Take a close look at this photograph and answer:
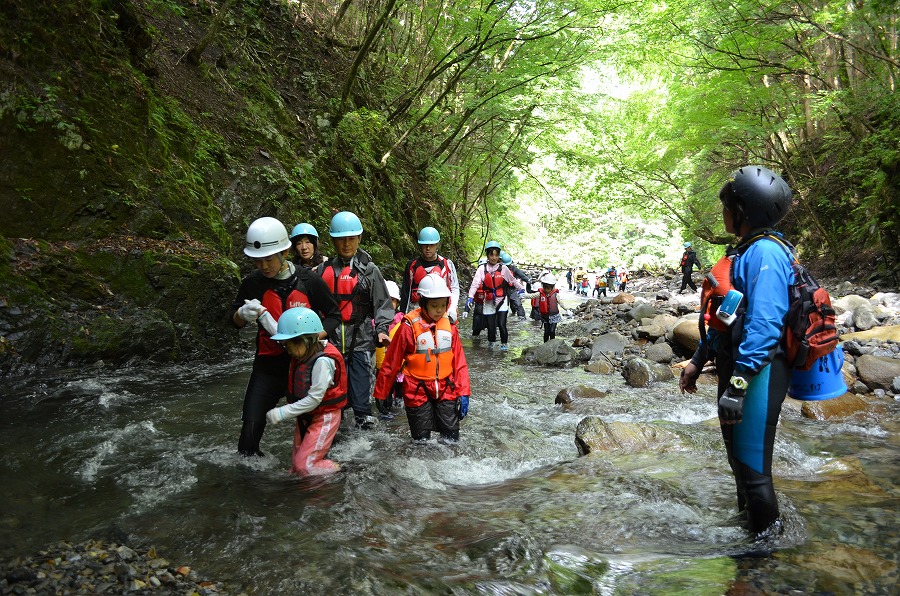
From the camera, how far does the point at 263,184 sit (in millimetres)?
11719

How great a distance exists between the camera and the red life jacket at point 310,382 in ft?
14.9

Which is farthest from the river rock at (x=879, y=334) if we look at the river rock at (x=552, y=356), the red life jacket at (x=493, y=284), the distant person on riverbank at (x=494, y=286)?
the red life jacket at (x=493, y=284)

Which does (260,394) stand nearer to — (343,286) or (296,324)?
(296,324)

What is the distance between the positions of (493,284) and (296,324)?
8.59 meters

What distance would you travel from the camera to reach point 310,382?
453cm

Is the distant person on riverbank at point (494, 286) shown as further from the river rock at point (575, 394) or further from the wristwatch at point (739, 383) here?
the wristwatch at point (739, 383)

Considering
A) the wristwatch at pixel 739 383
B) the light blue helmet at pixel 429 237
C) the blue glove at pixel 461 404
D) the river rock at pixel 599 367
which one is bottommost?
the river rock at pixel 599 367

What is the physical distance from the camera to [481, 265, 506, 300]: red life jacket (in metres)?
12.5

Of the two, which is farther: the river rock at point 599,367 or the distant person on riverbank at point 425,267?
the river rock at point 599,367

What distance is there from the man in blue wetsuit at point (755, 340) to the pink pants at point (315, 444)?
9.49 ft

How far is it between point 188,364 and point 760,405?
7.52 meters

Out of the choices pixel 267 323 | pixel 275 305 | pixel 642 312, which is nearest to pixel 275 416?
pixel 267 323

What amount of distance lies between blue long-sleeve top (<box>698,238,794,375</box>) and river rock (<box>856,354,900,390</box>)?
21.1ft

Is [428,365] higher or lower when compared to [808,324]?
lower
